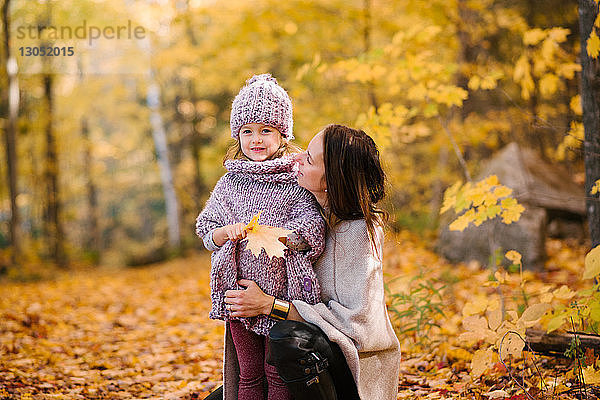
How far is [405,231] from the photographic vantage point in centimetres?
909

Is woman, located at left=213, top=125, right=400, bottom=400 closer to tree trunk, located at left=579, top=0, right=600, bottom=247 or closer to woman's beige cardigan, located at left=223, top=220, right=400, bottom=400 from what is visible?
woman's beige cardigan, located at left=223, top=220, right=400, bottom=400

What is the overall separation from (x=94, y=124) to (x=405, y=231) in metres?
15.2

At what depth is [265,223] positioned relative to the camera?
2.30 metres

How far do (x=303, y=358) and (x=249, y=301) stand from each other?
0.34 meters

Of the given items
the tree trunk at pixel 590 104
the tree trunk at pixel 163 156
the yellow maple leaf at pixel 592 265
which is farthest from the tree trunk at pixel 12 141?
the yellow maple leaf at pixel 592 265

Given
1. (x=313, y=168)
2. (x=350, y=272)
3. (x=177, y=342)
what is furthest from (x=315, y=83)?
(x=350, y=272)

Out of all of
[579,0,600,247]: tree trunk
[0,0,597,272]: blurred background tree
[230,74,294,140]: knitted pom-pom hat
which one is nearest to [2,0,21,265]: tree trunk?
[0,0,597,272]: blurred background tree

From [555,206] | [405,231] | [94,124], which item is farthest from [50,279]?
[94,124]

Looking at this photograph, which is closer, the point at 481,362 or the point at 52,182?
the point at 481,362

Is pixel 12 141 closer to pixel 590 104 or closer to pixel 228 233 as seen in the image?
pixel 228 233

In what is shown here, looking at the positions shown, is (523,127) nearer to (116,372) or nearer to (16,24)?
(116,372)

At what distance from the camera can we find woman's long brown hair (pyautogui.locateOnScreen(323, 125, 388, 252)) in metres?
2.26

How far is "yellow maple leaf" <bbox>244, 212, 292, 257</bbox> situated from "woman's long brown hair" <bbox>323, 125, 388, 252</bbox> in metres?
0.30

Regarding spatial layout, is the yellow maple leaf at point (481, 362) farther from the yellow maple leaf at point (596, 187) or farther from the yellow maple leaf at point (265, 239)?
the yellow maple leaf at point (265, 239)
